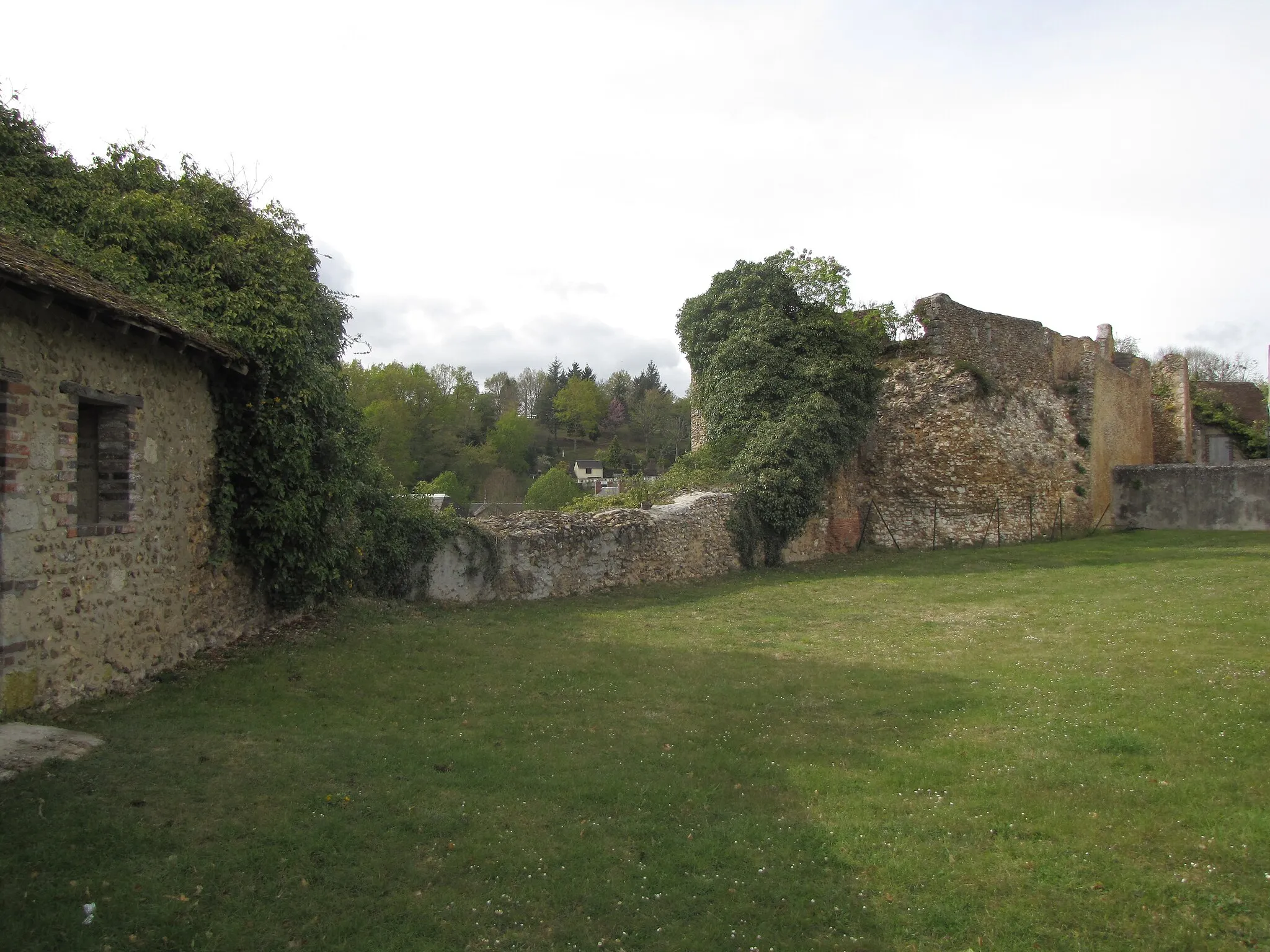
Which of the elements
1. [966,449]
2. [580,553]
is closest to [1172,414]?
[966,449]

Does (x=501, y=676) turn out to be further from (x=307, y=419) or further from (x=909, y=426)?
(x=909, y=426)

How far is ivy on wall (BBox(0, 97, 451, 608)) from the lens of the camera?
977 centimetres

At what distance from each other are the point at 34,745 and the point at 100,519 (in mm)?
2771

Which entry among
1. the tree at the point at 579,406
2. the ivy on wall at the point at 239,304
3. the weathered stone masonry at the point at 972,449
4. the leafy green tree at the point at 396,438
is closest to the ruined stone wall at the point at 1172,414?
the weathered stone masonry at the point at 972,449

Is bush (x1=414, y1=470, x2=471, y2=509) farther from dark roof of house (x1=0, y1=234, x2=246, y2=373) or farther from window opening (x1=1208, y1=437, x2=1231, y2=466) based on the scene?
dark roof of house (x1=0, y1=234, x2=246, y2=373)

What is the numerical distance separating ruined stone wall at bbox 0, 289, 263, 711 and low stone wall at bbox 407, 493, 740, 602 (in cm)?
511

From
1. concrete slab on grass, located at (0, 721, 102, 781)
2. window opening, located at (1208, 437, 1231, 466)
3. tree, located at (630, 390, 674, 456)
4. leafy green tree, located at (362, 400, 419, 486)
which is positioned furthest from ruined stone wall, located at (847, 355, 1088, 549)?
tree, located at (630, 390, 674, 456)

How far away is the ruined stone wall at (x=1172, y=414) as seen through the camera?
34031mm

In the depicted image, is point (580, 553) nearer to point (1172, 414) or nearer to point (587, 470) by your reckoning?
point (1172, 414)

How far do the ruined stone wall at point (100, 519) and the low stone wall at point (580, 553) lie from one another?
16.8 ft

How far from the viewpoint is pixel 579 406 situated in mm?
93375

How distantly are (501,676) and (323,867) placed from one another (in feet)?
15.9

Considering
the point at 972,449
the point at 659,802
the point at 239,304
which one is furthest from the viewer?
the point at 972,449

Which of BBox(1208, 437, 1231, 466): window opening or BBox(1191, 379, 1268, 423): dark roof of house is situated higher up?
BBox(1191, 379, 1268, 423): dark roof of house
